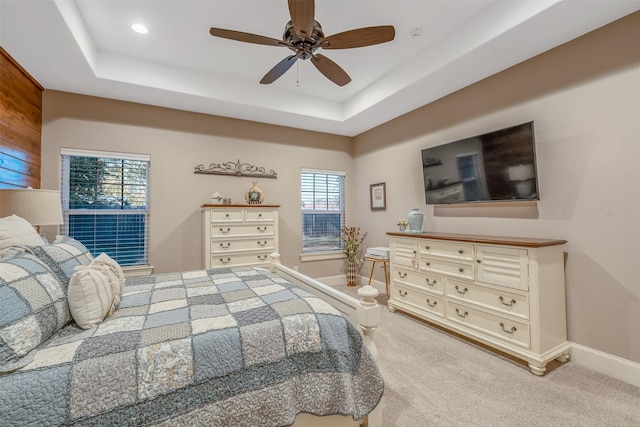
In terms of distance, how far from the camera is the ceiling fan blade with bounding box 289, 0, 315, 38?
1.70m

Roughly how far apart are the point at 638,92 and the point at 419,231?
82.6 inches

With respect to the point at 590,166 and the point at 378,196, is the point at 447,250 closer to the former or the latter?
the point at 590,166

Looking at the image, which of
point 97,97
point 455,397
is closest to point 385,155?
point 455,397

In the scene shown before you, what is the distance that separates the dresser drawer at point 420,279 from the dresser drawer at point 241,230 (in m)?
1.74

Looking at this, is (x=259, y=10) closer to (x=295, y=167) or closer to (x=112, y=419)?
(x=295, y=167)

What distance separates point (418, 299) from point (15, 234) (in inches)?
134

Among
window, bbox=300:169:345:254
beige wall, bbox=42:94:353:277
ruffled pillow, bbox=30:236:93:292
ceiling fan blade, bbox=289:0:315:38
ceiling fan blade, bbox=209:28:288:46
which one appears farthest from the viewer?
window, bbox=300:169:345:254

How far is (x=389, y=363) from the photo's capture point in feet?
7.64

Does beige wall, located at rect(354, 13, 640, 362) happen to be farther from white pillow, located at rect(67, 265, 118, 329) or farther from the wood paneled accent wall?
the wood paneled accent wall

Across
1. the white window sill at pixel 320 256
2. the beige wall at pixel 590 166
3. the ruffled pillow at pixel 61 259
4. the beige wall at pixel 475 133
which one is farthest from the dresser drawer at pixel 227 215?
the beige wall at pixel 590 166

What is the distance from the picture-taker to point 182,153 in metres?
3.86

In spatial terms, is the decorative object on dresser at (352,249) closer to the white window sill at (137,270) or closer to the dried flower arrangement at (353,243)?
the dried flower arrangement at (353,243)

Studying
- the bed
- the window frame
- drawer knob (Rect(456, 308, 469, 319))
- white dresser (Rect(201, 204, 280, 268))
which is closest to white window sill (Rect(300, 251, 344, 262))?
the window frame

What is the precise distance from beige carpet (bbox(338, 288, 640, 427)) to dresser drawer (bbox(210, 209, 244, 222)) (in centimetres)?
231
